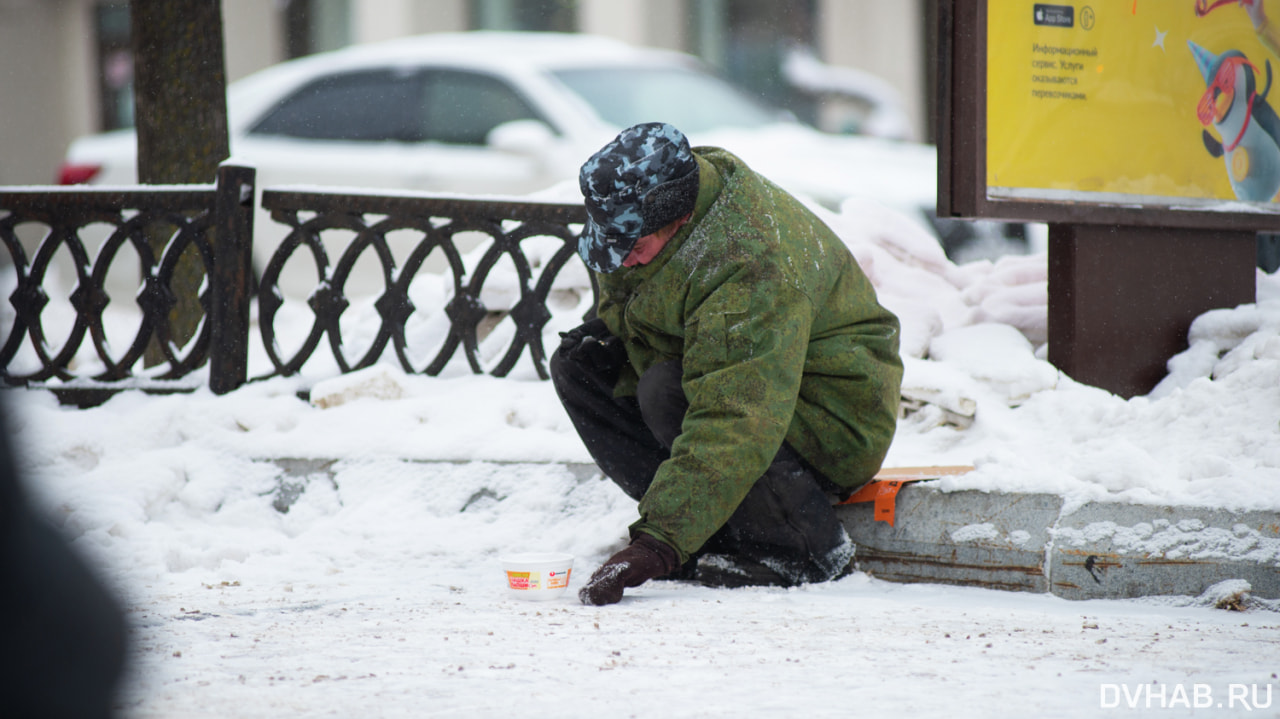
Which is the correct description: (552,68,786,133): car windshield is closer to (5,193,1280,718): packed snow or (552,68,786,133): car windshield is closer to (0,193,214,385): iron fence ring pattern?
(5,193,1280,718): packed snow

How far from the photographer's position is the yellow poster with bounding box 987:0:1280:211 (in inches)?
157

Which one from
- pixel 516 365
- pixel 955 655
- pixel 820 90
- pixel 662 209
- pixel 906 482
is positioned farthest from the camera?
pixel 820 90

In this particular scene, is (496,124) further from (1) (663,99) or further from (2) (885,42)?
(2) (885,42)

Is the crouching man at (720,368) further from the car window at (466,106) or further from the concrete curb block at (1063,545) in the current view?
the car window at (466,106)

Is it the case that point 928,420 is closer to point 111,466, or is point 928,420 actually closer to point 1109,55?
point 1109,55

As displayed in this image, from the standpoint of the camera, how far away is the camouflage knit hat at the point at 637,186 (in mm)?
2717

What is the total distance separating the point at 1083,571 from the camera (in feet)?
9.63

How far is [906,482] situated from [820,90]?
1225cm

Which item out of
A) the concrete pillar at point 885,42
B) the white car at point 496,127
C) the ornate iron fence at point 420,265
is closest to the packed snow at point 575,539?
the ornate iron fence at point 420,265

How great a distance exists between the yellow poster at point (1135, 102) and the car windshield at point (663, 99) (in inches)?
122

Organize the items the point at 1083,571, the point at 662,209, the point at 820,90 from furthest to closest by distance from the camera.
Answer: the point at 820,90 < the point at 1083,571 < the point at 662,209

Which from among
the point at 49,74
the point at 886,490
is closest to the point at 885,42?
the point at 49,74

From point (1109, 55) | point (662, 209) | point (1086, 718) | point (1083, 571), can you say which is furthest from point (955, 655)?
point (1109, 55)

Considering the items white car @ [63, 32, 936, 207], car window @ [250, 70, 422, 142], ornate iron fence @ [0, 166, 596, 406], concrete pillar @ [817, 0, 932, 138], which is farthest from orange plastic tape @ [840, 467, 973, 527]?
concrete pillar @ [817, 0, 932, 138]
